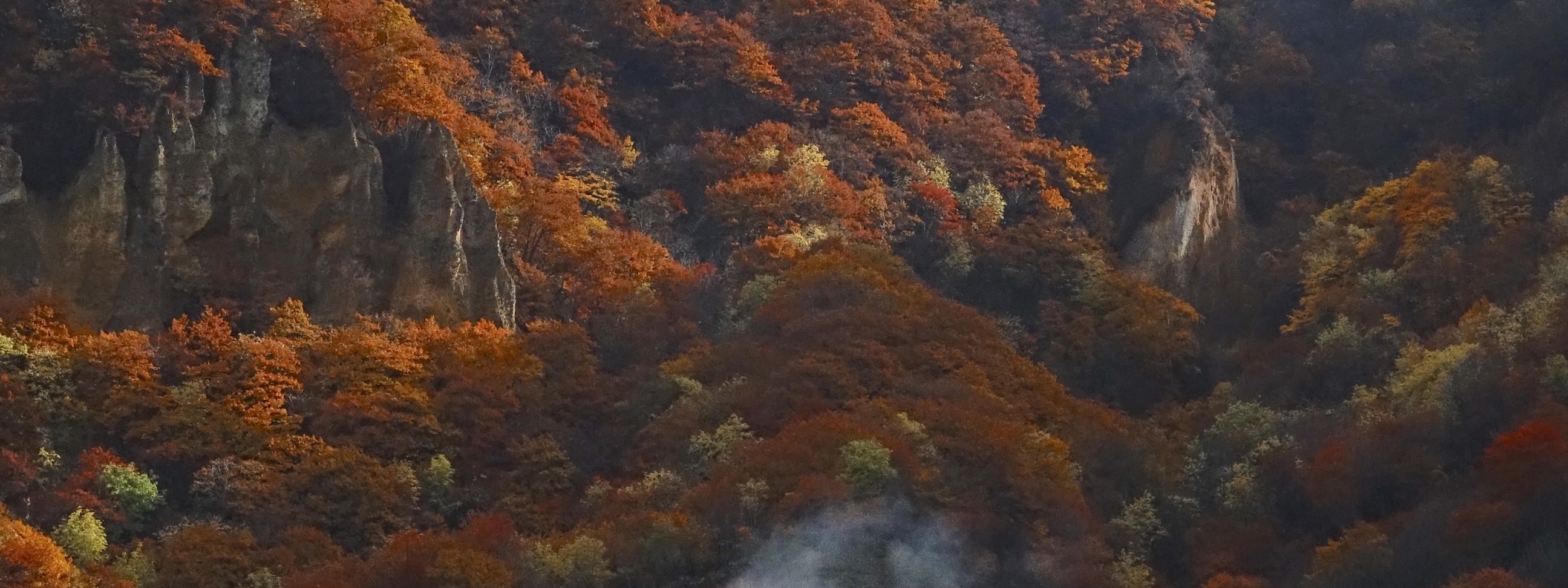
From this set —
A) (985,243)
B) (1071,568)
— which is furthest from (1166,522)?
(985,243)

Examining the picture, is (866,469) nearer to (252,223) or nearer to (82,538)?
(252,223)

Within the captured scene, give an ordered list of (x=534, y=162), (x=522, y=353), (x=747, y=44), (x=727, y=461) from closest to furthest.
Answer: (x=727, y=461)
(x=522, y=353)
(x=534, y=162)
(x=747, y=44)

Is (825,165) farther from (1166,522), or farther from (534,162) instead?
(1166,522)

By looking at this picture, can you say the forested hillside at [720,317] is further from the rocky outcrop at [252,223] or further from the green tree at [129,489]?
the green tree at [129,489]

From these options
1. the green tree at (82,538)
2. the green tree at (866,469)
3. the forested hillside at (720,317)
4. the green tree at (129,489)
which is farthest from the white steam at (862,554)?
the green tree at (82,538)

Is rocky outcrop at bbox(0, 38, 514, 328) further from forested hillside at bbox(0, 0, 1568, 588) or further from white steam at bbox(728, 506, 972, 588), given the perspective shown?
white steam at bbox(728, 506, 972, 588)

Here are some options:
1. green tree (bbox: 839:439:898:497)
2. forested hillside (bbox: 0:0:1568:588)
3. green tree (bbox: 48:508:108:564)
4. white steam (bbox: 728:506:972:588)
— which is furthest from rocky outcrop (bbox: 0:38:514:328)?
white steam (bbox: 728:506:972:588)
